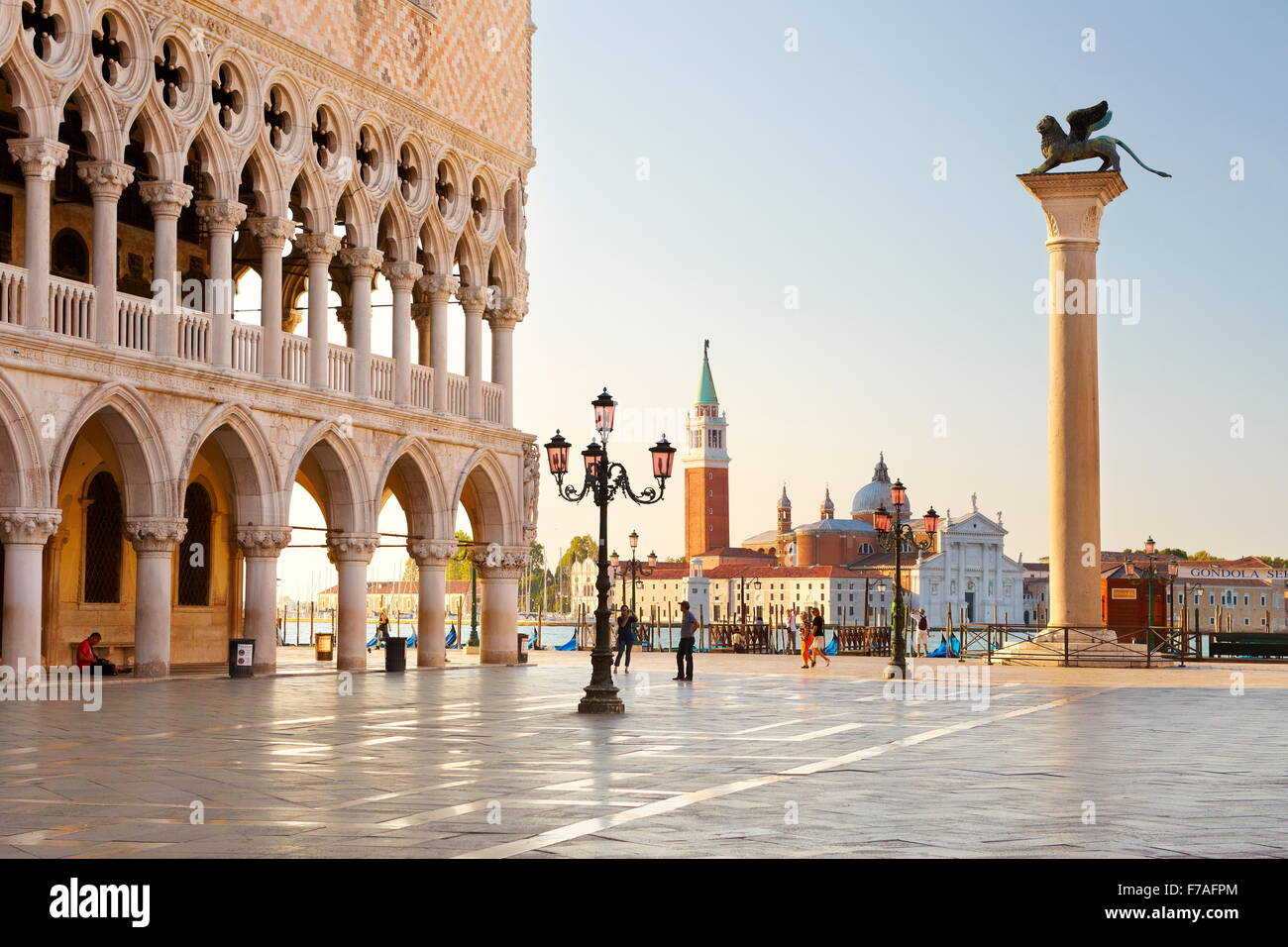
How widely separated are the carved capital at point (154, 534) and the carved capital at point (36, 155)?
5.13 meters

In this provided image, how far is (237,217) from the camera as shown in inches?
1019

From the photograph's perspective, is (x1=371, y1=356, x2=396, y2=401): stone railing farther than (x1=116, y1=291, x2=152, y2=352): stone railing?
Yes

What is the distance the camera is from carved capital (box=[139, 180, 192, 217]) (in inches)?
961

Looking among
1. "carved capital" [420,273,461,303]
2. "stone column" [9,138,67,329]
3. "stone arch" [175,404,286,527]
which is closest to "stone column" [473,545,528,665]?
"carved capital" [420,273,461,303]

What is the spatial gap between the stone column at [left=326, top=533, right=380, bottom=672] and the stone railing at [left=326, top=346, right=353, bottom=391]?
258 centimetres

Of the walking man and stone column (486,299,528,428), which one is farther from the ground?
stone column (486,299,528,428)

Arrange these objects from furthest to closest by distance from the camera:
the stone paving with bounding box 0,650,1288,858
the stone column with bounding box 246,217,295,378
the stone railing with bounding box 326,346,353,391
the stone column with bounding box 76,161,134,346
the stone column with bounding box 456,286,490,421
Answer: the stone column with bounding box 456,286,490,421 < the stone railing with bounding box 326,346,353,391 < the stone column with bounding box 246,217,295,378 < the stone column with bounding box 76,161,134,346 < the stone paving with bounding box 0,650,1288,858

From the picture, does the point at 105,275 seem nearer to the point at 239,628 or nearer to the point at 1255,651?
the point at 239,628

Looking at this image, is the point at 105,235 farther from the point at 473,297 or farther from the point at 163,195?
the point at 473,297

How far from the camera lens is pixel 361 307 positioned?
2931 cm

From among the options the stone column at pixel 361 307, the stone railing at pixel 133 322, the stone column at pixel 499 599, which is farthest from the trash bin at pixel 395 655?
the stone railing at pixel 133 322

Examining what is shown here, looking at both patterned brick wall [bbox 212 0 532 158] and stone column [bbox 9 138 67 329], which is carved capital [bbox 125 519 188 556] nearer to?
stone column [bbox 9 138 67 329]

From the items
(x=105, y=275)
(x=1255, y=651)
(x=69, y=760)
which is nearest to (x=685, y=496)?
(x=1255, y=651)

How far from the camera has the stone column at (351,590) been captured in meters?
28.8
